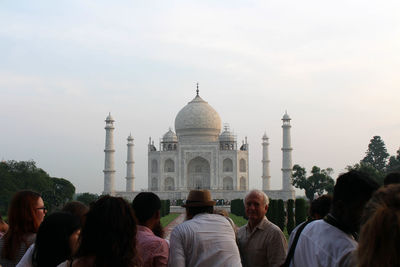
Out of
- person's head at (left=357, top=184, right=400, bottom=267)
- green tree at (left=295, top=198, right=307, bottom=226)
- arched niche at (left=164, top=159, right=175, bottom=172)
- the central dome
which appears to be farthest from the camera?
the central dome

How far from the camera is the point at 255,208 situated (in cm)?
438

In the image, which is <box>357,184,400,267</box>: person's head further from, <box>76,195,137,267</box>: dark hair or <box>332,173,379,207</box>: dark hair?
<box>76,195,137,267</box>: dark hair

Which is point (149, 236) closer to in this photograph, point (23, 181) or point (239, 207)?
point (239, 207)

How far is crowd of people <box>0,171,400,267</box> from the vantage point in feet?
6.15

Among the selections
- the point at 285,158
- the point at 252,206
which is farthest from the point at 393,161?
the point at 252,206

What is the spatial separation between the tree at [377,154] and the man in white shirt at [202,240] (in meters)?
42.1

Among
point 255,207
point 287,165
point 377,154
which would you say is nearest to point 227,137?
point 287,165

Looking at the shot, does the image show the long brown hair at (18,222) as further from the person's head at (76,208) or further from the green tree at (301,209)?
the green tree at (301,209)

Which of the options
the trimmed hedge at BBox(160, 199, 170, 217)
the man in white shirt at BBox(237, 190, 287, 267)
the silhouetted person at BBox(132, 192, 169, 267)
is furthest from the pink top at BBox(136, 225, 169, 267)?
the trimmed hedge at BBox(160, 199, 170, 217)

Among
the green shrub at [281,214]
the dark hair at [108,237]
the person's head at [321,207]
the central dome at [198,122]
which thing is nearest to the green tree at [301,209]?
the green shrub at [281,214]

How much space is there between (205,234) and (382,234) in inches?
72.8

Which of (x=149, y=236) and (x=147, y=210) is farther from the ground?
(x=147, y=210)

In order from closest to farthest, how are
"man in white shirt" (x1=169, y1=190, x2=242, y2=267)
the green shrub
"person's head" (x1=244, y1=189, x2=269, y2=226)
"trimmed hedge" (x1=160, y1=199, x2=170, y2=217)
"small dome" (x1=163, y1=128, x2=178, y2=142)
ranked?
"man in white shirt" (x1=169, y1=190, x2=242, y2=267)
"person's head" (x1=244, y1=189, x2=269, y2=226)
the green shrub
"trimmed hedge" (x1=160, y1=199, x2=170, y2=217)
"small dome" (x1=163, y1=128, x2=178, y2=142)

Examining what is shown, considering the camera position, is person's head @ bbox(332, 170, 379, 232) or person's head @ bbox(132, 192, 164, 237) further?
person's head @ bbox(132, 192, 164, 237)
